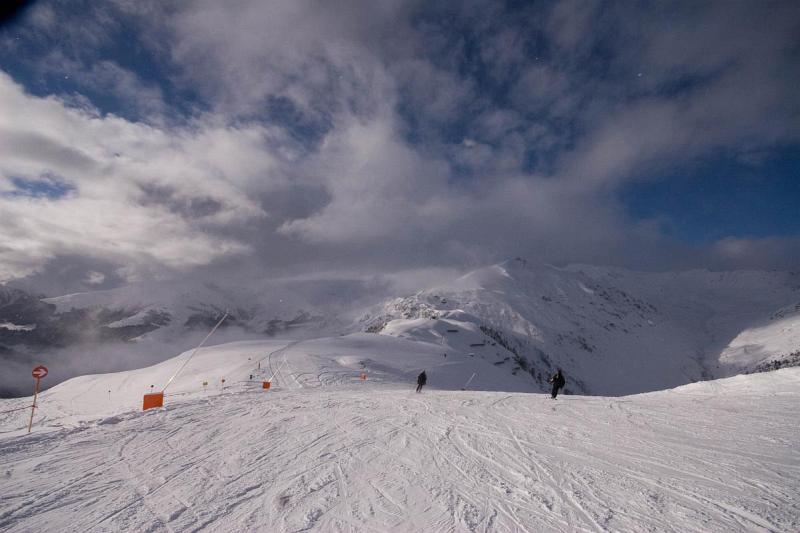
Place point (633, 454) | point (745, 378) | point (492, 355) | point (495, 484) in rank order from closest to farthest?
point (495, 484) < point (633, 454) < point (745, 378) < point (492, 355)

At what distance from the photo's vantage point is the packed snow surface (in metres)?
6.61

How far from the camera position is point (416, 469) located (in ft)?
29.7

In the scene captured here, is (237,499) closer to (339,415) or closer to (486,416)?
(339,415)

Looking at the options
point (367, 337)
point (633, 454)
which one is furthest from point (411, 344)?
point (633, 454)

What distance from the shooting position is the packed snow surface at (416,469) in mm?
6613

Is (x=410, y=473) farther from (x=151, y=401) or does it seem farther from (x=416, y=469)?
(x=151, y=401)

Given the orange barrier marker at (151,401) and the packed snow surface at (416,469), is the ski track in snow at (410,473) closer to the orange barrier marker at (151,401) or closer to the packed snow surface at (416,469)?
the packed snow surface at (416,469)

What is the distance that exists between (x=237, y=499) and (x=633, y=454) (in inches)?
364

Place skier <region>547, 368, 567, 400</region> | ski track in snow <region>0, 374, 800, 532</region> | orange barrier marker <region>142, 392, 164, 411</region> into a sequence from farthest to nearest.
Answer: skier <region>547, 368, 567, 400</region>
orange barrier marker <region>142, 392, 164, 411</region>
ski track in snow <region>0, 374, 800, 532</region>

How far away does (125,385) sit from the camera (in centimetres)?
6103

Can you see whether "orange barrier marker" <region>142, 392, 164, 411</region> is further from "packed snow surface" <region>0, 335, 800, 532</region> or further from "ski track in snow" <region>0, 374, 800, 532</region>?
"ski track in snow" <region>0, 374, 800, 532</region>

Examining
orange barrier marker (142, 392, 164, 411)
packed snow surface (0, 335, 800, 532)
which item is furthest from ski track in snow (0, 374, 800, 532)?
orange barrier marker (142, 392, 164, 411)

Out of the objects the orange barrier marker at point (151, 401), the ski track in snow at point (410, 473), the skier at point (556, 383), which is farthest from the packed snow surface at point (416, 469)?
the skier at point (556, 383)

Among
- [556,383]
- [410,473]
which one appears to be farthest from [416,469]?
[556,383]
